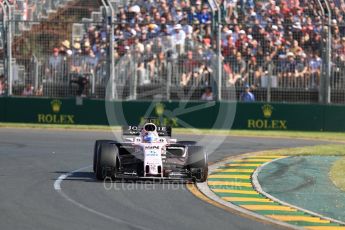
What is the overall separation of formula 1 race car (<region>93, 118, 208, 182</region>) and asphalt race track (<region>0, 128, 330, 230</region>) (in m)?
0.29

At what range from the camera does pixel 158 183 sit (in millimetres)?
15523

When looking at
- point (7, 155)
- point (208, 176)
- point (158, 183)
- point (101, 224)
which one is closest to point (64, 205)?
point (101, 224)

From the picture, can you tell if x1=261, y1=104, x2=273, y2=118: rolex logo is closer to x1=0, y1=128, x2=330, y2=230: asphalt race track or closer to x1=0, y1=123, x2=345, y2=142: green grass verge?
x1=0, y1=123, x2=345, y2=142: green grass verge

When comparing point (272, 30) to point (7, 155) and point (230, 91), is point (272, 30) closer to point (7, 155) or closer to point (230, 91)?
point (230, 91)

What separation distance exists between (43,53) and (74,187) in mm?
16296

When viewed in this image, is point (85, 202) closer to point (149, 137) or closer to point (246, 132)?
point (149, 137)

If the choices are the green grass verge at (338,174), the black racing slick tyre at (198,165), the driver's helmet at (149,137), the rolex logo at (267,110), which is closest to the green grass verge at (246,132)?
the rolex logo at (267,110)

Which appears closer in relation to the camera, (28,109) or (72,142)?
(72,142)

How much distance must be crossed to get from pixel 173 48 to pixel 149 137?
13.2 metres

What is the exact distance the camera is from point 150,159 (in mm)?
15219

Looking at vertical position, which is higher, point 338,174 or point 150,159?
point 150,159

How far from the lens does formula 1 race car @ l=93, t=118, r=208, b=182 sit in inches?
603

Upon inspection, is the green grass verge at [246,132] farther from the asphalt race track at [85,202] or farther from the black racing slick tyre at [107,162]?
the black racing slick tyre at [107,162]

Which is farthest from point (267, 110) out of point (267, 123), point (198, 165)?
point (198, 165)
